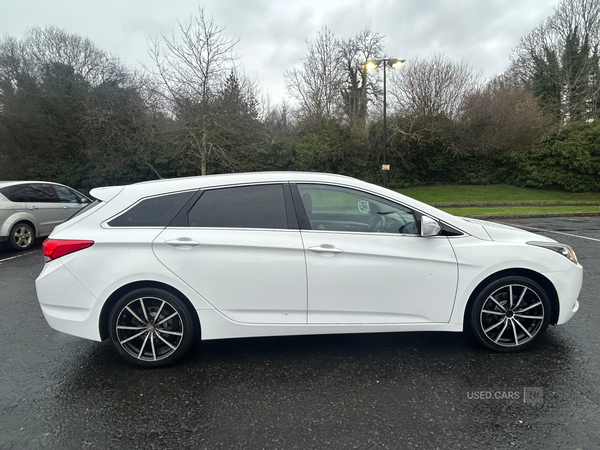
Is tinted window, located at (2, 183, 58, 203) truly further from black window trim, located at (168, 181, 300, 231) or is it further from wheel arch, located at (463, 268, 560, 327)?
wheel arch, located at (463, 268, 560, 327)

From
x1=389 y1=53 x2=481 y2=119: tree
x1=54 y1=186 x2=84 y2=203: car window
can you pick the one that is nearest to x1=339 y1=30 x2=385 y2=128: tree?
x1=389 y1=53 x2=481 y2=119: tree

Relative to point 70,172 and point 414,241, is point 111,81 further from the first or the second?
point 414,241

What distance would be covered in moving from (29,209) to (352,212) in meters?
8.53

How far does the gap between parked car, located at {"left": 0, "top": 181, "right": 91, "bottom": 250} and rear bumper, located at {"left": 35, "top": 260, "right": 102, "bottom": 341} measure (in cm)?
652

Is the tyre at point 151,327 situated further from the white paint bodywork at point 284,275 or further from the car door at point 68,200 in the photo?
the car door at point 68,200

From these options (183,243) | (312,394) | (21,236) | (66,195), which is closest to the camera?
(312,394)

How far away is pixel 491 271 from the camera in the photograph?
9.68 ft

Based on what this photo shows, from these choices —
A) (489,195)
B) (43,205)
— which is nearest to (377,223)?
(43,205)

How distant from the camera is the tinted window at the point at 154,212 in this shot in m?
2.95

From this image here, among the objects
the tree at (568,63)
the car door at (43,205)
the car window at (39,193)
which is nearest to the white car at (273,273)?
the car door at (43,205)

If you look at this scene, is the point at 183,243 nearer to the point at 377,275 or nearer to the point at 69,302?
the point at 69,302

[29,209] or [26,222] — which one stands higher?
[29,209]

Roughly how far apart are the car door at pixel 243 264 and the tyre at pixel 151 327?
27 cm

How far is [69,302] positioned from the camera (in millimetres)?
2877
